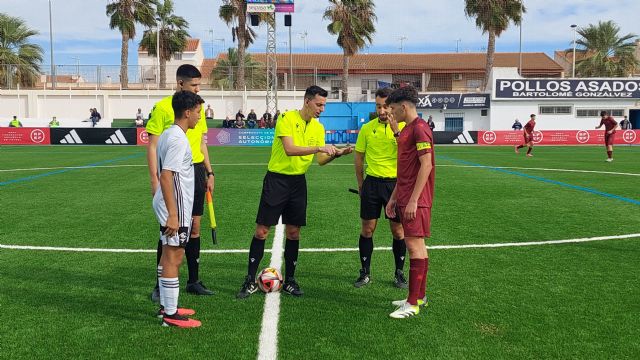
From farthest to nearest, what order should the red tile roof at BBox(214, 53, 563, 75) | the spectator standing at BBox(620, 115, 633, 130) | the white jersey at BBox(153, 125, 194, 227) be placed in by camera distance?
the red tile roof at BBox(214, 53, 563, 75), the spectator standing at BBox(620, 115, 633, 130), the white jersey at BBox(153, 125, 194, 227)

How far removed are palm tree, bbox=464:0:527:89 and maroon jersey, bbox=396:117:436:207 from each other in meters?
44.2

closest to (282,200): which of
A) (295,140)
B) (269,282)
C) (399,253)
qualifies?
(295,140)

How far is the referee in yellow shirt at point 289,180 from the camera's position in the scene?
17.6ft

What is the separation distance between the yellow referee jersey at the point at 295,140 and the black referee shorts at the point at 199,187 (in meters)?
0.74

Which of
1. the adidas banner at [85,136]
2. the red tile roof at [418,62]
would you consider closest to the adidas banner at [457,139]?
the adidas banner at [85,136]

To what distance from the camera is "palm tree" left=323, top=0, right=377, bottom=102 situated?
46.1 m

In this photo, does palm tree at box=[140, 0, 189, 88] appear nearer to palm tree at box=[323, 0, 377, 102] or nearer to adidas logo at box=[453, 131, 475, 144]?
palm tree at box=[323, 0, 377, 102]

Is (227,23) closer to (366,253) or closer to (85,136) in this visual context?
(85,136)

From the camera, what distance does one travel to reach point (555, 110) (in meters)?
44.8

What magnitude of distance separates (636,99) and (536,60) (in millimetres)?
23436

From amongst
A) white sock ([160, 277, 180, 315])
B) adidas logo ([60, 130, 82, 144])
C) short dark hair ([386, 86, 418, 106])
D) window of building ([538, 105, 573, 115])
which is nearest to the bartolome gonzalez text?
window of building ([538, 105, 573, 115])

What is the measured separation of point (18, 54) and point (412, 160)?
2113 inches

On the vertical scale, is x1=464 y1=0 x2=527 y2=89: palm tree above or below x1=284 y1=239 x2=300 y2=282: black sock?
above

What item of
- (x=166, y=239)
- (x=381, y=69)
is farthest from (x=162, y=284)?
(x=381, y=69)
